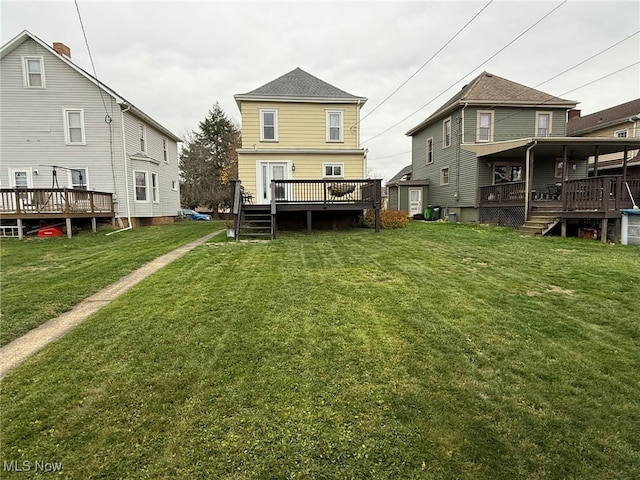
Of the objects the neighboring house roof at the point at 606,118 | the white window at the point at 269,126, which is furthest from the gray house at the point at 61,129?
the neighboring house roof at the point at 606,118

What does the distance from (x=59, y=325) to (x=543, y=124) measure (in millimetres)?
23428

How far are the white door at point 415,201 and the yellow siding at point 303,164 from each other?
7.84 m

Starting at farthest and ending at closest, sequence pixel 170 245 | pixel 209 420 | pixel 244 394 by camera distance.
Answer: pixel 170 245, pixel 244 394, pixel 209 420

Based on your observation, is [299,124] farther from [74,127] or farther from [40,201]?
[40,201]

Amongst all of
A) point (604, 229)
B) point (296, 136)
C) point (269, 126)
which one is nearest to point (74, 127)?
point (269, 126)

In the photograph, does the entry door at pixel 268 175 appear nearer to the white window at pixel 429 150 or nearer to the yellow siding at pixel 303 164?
the yellow siding at pixel 303 164

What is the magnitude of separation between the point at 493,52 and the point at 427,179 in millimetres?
12972

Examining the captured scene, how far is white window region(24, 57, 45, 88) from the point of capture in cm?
1552

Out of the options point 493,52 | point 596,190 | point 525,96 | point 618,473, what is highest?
point 525,96

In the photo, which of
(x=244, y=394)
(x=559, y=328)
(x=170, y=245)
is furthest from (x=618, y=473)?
(x=170, y=245)

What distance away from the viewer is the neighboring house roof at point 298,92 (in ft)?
52.5

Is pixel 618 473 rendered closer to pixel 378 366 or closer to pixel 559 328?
pixel 378 366

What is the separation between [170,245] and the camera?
423 inches

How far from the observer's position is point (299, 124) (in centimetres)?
1644
